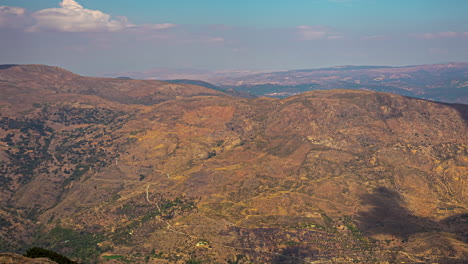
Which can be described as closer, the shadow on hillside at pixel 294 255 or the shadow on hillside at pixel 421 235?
the shadow on hillside at pixel 421 235

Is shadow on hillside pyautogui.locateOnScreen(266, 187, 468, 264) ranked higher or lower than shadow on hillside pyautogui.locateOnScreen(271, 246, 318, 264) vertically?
higher

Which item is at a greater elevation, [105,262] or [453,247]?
[453,247]

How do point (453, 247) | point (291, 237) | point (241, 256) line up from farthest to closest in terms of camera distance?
point (291, 237), point (241, 256), point (453, 247)

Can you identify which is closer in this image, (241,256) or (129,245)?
(241,256)

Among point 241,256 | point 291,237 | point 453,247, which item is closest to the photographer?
point 453,247

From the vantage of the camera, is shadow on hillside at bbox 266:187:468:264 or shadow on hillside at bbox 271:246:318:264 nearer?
shadow on hillside at bbox 266:187:468:264

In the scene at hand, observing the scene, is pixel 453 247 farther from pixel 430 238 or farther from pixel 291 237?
pixel 291 237

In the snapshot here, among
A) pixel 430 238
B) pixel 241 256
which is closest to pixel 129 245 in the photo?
pixel 241 256

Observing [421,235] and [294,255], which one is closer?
[294,255]

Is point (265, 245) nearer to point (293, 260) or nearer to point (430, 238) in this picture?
point (293, 260)

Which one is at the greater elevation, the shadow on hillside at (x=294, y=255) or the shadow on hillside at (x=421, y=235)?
the shadow on hillside at (x=421, y=235)

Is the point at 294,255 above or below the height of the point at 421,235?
below
